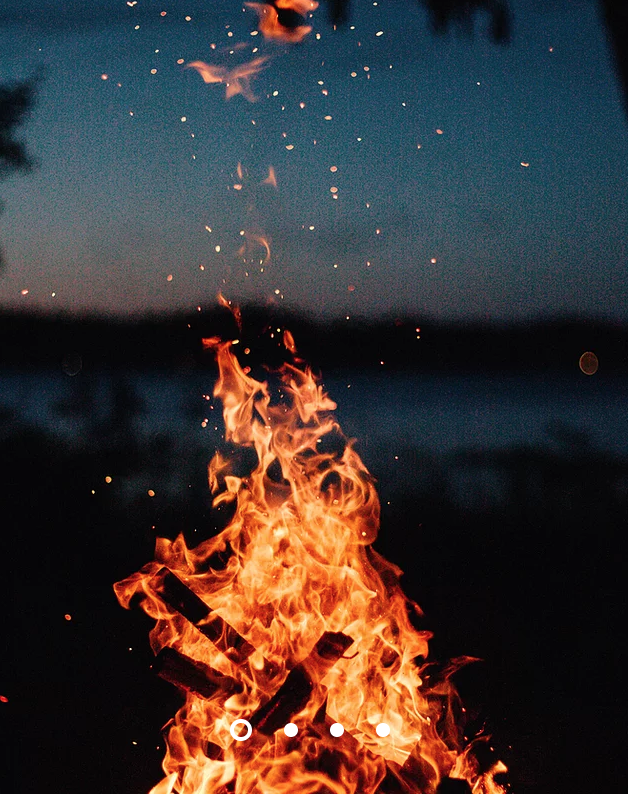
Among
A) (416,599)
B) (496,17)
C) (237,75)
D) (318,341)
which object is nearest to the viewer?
(496,17)

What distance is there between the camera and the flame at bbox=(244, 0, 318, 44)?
2.80 m

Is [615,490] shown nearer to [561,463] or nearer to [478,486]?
[561,463]

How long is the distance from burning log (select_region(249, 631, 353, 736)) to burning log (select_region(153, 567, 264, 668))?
20cm

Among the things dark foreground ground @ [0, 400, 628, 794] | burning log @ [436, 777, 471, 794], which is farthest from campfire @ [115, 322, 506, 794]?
dark foreground ground @ [0, 400, 628, 794]

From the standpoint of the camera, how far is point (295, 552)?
9.45 ft

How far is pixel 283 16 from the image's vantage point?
116 inches

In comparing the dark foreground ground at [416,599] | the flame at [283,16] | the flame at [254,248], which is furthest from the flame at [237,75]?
the dark foreground ground at [416,599]

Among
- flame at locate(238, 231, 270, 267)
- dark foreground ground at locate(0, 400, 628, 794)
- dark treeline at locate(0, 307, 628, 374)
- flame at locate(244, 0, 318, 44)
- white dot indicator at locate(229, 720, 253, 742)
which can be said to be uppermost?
flame at locate(244, 0, 318, 44)

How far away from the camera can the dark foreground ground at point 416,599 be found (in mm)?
3412

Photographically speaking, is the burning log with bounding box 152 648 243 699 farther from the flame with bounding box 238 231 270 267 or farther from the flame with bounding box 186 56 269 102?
the flame with bounding box 186 56 269 102

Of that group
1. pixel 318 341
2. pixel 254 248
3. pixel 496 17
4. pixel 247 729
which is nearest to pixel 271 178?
pixel 254 248

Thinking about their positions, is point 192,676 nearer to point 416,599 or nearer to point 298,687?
point 298,687

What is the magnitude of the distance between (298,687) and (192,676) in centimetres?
34

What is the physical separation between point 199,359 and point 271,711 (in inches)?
331
